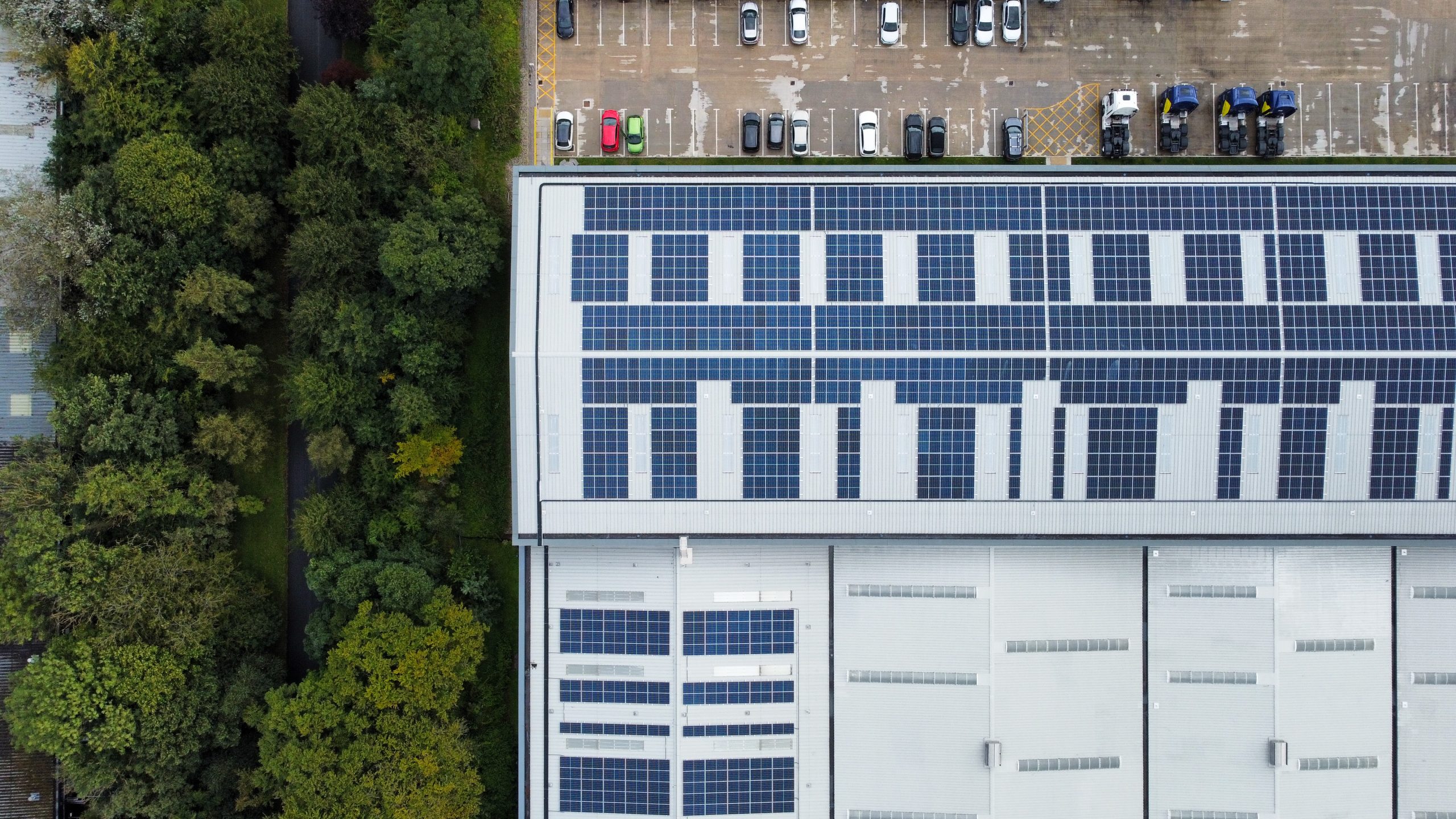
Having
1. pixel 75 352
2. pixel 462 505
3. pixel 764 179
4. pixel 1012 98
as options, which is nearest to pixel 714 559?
A: pixel 462 505

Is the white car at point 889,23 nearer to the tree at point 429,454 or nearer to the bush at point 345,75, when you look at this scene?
the bush at point 345,75

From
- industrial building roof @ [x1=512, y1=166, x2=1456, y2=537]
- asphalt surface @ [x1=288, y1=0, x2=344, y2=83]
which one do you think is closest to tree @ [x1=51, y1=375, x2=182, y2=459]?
asphalt surface @ [x1=288, y1=0, x2=344, y2=83]

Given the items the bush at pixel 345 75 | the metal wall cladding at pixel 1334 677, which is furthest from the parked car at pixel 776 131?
the metal wall cladding at pixel 1334 677

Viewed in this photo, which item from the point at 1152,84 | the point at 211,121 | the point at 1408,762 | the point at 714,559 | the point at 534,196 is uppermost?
the point at 1152,84

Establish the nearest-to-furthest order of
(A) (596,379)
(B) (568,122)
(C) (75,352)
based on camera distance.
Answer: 1. (A) (596,379)
2. (C) (75,352)
3. (B) (568,122)

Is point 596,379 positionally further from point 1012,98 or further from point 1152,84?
point 1152,84

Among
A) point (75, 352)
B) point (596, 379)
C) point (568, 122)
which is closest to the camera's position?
point (596, 379)

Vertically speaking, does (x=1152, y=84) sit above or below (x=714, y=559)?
above

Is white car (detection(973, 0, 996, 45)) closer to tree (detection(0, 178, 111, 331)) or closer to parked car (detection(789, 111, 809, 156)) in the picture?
parked car (detection(789, 111, 809, 156))
